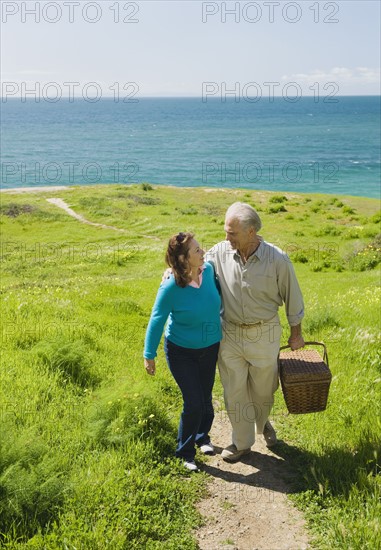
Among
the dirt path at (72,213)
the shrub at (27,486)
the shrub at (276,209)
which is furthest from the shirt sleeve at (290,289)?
the shrub at (276,209)

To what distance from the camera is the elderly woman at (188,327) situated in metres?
5.73

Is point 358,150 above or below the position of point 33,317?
above

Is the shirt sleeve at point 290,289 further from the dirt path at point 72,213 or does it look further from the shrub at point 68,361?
the dirt path at point 72,213

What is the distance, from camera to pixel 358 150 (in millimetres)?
123000

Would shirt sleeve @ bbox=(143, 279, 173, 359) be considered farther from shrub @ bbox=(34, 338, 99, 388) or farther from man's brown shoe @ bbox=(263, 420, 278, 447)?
shrub @ bbox=(34, 338, 99, 388)

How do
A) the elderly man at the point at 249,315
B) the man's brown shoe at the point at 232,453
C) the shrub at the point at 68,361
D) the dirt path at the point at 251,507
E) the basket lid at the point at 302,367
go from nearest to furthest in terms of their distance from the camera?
the dirt path at the point at 251,507 < the elderly man at the point at 249,315 < the basket lid at the point at 302,367 < the man's brown shoe at the point at 232,453 < the shrub at the point at 68,361

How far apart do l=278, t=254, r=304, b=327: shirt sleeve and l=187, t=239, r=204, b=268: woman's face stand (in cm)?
89

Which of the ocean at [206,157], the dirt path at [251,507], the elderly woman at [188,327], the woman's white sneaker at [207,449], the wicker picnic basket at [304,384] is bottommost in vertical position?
the dirt path at [251,507]

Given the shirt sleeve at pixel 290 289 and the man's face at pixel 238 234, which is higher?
the man's face at pixel 238 234

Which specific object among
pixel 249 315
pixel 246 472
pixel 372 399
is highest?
pixel 249 315

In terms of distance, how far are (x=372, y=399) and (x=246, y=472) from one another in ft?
6.73

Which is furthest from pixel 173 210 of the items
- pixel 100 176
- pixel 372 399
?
pixel 100 176

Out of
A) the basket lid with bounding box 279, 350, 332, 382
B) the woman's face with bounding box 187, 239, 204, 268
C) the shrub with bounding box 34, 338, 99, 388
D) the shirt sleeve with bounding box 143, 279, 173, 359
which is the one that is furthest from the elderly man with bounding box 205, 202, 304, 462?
the shrub with bounding box 34, 338, 99, 388

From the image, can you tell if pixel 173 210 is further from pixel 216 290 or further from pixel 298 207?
pixel 216 290
